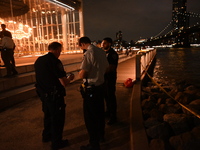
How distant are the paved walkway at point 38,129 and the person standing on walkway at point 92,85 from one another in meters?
0.45

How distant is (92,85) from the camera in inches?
97.0

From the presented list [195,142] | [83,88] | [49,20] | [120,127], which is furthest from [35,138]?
[49,20]

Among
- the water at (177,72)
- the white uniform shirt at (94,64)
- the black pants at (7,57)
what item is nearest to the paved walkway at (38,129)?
the white uniform shirt at (94,64)

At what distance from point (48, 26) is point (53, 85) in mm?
18012

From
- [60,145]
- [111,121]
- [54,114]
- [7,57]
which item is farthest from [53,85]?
[7,57]

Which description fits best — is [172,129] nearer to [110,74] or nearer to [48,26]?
[110,74]

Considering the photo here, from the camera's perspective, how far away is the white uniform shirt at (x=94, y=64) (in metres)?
2.38

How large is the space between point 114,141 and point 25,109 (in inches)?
109

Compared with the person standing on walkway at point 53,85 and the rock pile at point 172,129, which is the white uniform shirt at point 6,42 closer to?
the person standing on walkway at point 53,85

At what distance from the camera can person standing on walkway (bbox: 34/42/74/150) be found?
96.9 inches

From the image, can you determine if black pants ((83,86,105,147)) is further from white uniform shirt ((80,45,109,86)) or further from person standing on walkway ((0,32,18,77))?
person standing on walkway ((0,32,18,77))

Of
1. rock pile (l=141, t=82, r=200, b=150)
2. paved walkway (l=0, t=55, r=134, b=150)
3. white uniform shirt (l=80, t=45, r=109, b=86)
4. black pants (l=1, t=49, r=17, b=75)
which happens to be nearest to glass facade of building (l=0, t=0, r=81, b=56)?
black pants (l=1, t=49, r=17, b=75)

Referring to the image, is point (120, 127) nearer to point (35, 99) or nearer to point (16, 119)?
point (16, 119)

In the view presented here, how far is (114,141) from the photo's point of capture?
2.88 metres
